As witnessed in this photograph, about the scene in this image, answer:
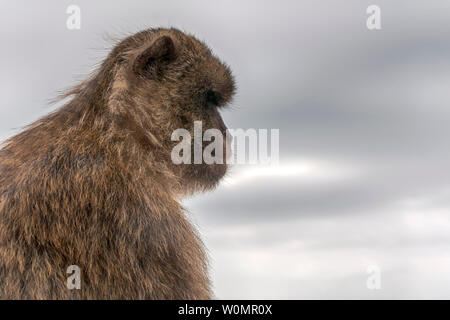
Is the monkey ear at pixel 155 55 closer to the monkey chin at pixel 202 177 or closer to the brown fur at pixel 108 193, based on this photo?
the brown fur at pixel 108 193

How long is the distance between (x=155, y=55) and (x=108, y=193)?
2258mm

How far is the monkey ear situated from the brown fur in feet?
0.05

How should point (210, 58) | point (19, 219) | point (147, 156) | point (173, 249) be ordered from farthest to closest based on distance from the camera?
point (210, 58), point (147, 156), point (173, 249), point (19, 219)

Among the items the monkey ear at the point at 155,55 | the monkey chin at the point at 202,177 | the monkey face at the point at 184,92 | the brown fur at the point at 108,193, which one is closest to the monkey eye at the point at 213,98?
the monkey face at the point at 184,92

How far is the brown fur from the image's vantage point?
5.80 meters

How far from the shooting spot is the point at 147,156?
6902 millimetres

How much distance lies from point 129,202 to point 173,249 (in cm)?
74

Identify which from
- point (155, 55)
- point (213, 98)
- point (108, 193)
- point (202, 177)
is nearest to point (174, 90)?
point (155, 55)

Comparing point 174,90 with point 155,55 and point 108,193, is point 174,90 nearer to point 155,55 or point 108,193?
point 155,55

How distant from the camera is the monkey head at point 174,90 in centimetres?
723

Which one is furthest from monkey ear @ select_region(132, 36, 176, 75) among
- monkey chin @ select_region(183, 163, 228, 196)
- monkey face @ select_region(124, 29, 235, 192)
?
monkey chin @ select_region(183, 163, 228, 196)

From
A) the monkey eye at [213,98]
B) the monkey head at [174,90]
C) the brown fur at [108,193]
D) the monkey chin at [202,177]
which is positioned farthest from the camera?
the monkey eye at [213,98]
